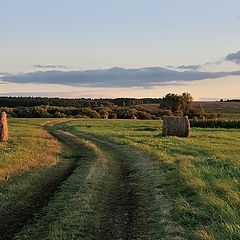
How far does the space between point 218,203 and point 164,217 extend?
Result: 1.60 meters

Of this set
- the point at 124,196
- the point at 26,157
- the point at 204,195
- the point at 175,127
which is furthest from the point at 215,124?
the point at 204,195

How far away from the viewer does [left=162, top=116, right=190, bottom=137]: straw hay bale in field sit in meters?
43.5

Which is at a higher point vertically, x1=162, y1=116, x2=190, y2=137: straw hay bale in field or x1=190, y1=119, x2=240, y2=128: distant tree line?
x1=162, y1=116, x2=190, y2=137: straw hay bale in field

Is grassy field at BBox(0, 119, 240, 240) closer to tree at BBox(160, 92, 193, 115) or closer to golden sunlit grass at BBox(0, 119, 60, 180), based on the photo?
golden sunlit grass at BBox(0, 119, 60, 180)

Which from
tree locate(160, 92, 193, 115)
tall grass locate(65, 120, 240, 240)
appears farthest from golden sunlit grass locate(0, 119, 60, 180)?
tree locate(160, 92, 193, 115)

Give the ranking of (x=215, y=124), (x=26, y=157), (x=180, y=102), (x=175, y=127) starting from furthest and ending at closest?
1. (x=180, y=102)
2. (x=215, y=124)
3. (x=175, y=127)
4. (x=26, y=157)

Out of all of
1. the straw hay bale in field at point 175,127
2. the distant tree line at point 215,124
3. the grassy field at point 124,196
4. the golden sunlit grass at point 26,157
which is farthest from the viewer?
the distant tree line at point 215,124

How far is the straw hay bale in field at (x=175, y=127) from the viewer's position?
143 ft

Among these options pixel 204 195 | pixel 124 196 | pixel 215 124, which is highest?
pixel 204 195

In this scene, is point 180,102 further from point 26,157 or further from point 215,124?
point 26,157

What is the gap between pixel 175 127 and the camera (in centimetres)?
4362

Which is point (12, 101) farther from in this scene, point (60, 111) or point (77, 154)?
point (77, 154)

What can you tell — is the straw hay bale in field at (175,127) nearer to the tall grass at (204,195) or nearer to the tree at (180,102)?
the tall grass at (204,195)

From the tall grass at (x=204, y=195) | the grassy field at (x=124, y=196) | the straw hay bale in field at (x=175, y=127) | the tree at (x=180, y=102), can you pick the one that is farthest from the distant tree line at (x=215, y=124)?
the tree at (x=180, y=102)
